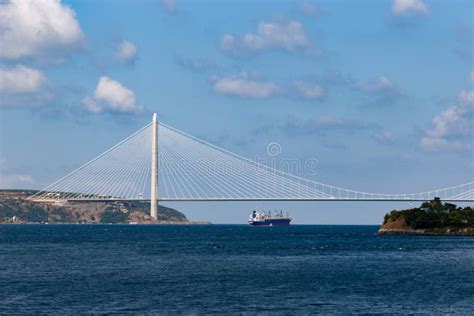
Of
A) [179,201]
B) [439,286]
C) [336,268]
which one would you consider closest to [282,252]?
[336,268]

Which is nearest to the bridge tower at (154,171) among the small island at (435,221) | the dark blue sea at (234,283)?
the small island at (435,221)

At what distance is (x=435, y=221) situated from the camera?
142m

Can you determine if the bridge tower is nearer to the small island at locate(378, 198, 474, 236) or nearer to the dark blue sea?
the small island at locate(378, 198, 474, 236)

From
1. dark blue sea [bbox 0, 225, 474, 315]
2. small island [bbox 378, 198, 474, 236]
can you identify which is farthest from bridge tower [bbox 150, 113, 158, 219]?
dark blue sea [bbox 0, 225, 474, 315]

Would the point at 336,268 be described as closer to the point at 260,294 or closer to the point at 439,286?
the point at 439,286

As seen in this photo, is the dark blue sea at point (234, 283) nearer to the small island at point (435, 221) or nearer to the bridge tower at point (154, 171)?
the small island at point (435, 221)

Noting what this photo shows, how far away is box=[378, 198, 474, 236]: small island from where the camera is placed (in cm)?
14021

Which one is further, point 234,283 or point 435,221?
point 435,221

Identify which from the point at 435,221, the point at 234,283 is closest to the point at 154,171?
the point at 435,221

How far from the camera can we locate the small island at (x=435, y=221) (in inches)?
5520

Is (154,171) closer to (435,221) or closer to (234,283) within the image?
(435,221)

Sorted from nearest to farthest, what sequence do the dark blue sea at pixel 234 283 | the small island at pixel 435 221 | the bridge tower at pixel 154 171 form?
the dark blue sea at pixel 234 283, the small island at pixel 435 221, the bridge tower at pixel 154 171

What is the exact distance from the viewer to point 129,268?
65500mm

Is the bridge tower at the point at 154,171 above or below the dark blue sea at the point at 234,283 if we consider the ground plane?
above
